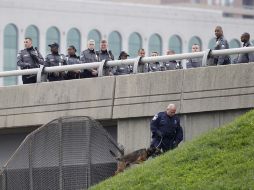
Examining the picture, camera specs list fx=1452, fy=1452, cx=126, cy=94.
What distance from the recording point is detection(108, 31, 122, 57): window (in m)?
93.7

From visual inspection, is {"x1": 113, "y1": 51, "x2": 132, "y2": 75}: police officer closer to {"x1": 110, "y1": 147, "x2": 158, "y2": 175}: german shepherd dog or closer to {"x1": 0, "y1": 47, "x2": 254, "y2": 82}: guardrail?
{"x1": 0, "y1": 47, "x2": 254, "y2": 82}: guardrail

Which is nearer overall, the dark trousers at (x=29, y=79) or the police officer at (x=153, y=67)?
the police officer at (x=153, y=67)

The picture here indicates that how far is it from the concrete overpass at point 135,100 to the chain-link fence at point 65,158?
54 cm

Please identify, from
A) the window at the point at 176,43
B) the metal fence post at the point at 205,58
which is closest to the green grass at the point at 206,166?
the metal fence post at the point at 205,58

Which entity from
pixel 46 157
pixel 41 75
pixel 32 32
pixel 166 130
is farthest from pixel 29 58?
pixel 32 32

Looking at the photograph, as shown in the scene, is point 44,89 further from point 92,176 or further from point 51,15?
point 51,15

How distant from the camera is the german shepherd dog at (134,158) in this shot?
23.2 metres

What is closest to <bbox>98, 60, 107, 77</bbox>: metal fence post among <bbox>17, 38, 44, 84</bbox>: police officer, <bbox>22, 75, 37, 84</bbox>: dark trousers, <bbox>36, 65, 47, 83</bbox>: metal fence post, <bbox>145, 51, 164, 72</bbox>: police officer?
<bbox>145, 51, 164, 72</bbox>: police officer

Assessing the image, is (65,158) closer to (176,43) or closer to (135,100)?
(135,100)

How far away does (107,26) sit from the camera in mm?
95062

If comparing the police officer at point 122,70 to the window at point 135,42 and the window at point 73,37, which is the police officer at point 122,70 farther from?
the window at point 135,42

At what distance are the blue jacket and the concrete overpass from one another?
653 millimetres

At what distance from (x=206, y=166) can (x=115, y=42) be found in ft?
245

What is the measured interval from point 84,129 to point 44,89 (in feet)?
6.84
